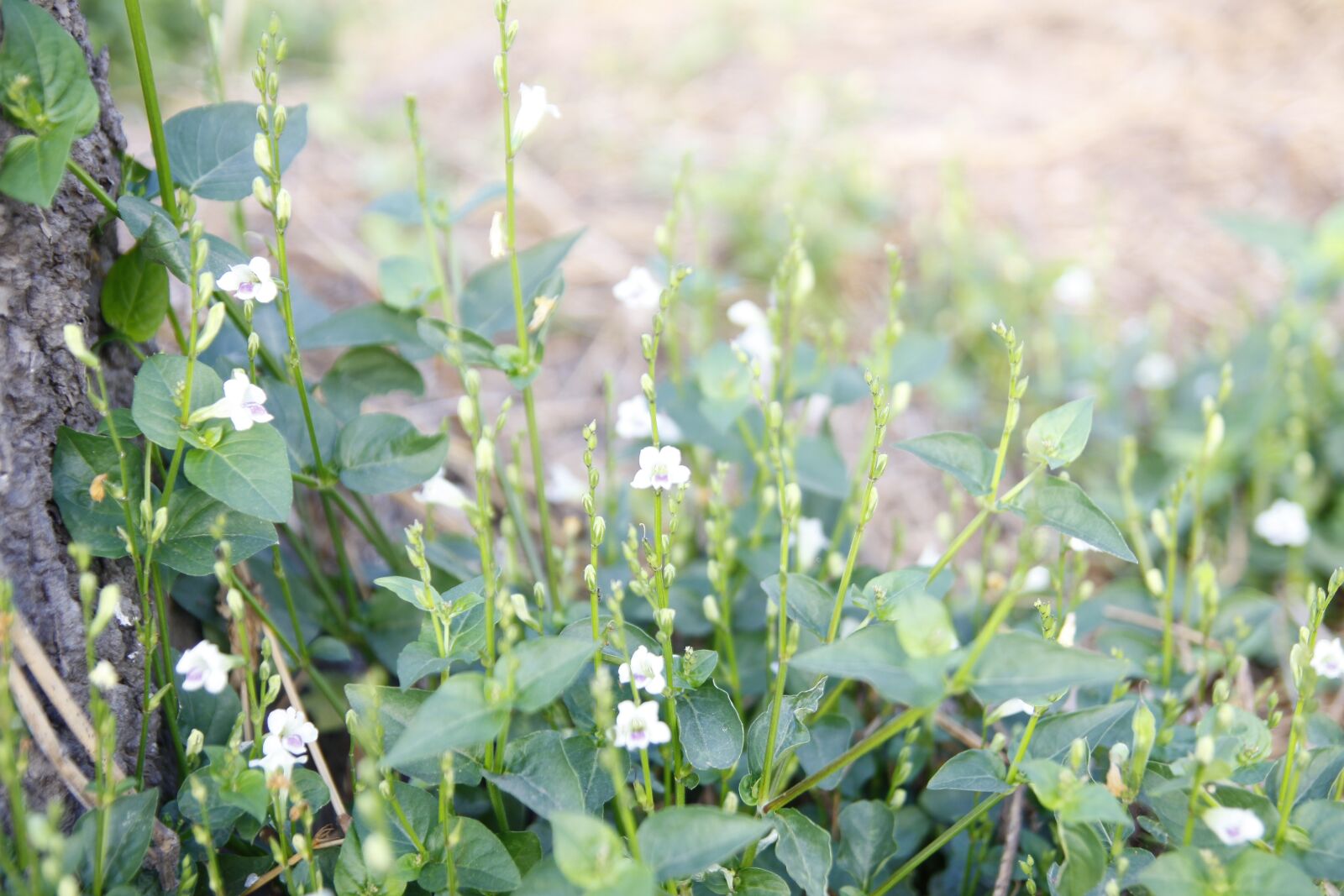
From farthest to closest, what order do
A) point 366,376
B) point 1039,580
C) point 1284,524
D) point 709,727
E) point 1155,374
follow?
point 1155,374
point 1284,524
point 1039,580
point 366,376
point 709,727

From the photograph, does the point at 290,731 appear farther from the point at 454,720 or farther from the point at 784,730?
the point at 784,730

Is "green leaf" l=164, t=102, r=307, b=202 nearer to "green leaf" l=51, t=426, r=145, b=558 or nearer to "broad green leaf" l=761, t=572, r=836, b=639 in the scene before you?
"green leaf" l=51, t=426, r=145, b=558

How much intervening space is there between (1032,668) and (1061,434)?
399 mm

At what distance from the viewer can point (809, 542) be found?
1.89m

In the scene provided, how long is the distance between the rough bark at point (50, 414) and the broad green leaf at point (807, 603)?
3.18 ft

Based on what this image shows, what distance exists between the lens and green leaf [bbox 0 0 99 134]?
123 centimetres

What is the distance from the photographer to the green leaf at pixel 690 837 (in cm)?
103

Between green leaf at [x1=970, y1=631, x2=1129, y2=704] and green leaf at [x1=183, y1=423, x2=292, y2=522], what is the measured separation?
892 mm

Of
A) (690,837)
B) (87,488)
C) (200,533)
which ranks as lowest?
(690,837)

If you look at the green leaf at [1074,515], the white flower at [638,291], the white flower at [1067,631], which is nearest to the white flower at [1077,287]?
the white flower at [638,291]

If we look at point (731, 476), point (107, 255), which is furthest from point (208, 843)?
point (731, 476)

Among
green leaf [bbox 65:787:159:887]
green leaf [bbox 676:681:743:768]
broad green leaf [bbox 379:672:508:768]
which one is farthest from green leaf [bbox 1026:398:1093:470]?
green leaf [bbox 65:787:159:887]

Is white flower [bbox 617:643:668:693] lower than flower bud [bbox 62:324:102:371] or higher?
lower

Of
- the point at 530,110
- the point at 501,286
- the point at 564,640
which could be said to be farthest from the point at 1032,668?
the point at 501,286
